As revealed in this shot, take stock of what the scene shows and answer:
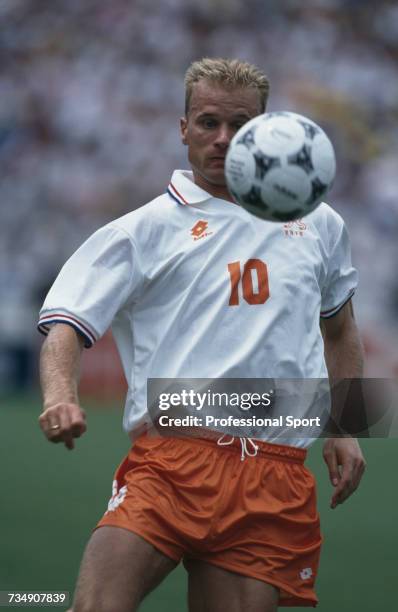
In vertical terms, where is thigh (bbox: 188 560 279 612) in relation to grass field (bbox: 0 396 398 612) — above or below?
below

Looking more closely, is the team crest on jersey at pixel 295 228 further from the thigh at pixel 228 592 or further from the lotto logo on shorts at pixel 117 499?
the thigh at pixel 228 592

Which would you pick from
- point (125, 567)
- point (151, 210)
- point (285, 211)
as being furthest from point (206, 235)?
point (125, 567)

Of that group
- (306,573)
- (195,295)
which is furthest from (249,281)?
(306,573)

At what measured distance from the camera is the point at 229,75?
3.39 meters

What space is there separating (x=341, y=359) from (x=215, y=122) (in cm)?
91

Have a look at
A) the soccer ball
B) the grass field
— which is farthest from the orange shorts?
the grass field

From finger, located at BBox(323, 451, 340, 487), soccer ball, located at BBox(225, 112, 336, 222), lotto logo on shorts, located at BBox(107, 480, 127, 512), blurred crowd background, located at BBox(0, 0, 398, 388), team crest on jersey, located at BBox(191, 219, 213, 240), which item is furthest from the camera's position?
blurred crowd background, located at BBox(0, 0, 398, 388)

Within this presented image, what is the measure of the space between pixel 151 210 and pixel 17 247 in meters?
10.7

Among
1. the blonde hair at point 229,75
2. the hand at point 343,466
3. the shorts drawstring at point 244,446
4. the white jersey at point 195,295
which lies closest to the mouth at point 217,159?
the white jersey at point 195,295

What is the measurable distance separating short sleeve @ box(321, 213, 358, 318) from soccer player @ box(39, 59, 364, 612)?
2.0 inches

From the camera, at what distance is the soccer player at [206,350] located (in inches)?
121

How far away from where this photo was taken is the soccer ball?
2979mm

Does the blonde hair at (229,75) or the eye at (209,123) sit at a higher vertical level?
the blonde hair at (229,75)

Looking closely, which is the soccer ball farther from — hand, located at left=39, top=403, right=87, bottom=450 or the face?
hand, located at left=39, top=403, right=87, bottom=450
